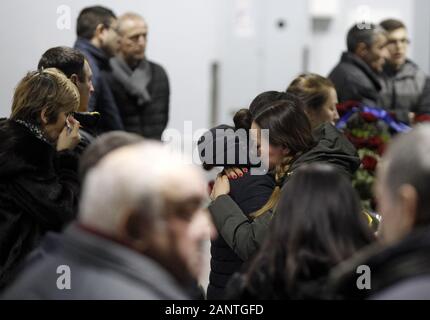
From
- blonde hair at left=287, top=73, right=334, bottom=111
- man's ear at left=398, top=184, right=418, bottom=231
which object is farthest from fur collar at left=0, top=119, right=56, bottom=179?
man's ear at left=398, top=184, right=418, bottom=231

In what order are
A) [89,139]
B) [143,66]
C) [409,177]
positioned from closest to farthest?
[409,177] → [89,139] → [143,66]

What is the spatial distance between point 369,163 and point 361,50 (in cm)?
129

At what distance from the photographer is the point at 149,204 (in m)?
2.39

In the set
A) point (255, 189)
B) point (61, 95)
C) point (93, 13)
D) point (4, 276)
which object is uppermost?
point (93, 13)

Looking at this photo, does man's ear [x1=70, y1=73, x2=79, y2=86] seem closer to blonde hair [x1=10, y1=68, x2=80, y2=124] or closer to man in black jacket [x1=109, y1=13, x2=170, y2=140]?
blonde hair [x1=10, y1=68, x2=80, y2=124]

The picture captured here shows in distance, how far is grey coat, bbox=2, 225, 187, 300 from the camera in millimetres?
2385

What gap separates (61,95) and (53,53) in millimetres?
771

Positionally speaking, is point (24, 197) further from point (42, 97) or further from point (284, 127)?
point (284, 127)

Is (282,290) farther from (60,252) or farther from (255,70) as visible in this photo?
(255,70)

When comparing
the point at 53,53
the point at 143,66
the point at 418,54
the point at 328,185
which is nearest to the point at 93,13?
the point at 143,66

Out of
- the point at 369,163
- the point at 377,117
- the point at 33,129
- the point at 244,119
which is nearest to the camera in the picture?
the point at 33,129

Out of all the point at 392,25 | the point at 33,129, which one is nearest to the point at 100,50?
the point at 33,129

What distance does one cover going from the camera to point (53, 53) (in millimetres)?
4879

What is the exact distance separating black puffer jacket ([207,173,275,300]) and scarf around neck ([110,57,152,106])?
273 centimetres
